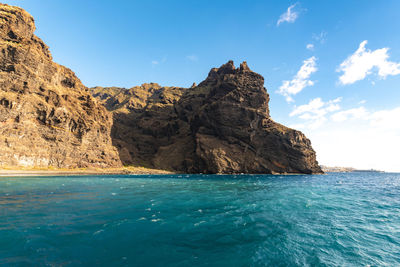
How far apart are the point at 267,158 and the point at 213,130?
42.5 meters

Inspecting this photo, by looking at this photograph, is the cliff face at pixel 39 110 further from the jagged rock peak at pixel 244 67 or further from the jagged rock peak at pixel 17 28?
the jagged rock peak at pixel 244 67

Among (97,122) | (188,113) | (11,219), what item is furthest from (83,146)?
(11,219)

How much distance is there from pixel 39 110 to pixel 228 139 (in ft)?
351

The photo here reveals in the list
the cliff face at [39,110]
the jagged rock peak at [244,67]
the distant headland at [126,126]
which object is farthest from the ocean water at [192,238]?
the jagged rock peak at [244,67]

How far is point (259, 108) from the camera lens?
446ft

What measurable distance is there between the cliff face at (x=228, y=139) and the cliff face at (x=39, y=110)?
4134 centimetres

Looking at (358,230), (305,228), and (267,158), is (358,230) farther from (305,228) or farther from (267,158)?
(267,158)

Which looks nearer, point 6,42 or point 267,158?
point 6,42

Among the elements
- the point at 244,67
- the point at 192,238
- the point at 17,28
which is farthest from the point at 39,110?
the point at 244,67

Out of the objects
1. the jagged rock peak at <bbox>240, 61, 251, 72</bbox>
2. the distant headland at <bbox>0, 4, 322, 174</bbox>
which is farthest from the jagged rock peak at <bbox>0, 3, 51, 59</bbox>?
the jagged rock peak at <bbox>240, 61, 251, 72</bbox>

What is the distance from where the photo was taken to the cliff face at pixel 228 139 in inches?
4850

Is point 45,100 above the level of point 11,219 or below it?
above

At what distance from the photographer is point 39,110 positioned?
3472 inches

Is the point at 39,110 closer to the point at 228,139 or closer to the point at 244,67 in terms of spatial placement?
the point at 228,139
